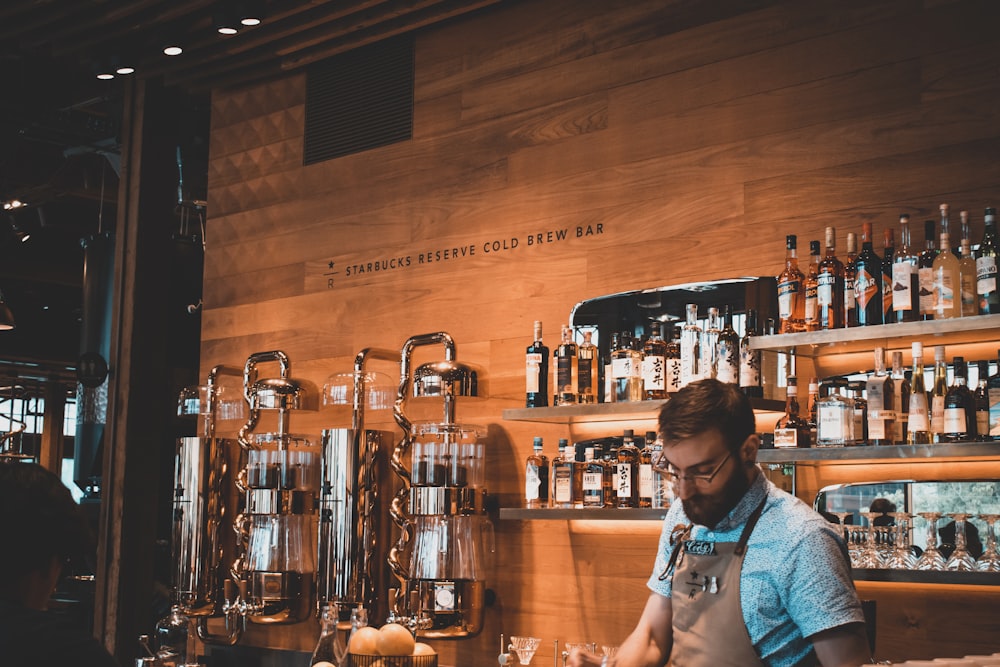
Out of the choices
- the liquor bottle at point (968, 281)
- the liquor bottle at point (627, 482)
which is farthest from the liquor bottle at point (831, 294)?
the liquor bottle at point (627, 482)

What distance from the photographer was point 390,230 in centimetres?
495

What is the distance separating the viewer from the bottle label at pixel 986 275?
3.11 metres

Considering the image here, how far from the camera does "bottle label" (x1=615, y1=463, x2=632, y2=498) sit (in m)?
3.86

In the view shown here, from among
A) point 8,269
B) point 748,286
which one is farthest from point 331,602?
point 8,269

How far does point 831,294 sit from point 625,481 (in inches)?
36.8

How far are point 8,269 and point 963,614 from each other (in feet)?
34.4

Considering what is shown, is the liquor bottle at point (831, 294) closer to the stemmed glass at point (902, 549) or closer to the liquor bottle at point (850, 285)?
the liquor bottle at point (850, 285)

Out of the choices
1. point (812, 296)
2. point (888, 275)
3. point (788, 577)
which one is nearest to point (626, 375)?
point (812, 296)

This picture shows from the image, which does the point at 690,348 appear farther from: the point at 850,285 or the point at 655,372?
the point at 850,285

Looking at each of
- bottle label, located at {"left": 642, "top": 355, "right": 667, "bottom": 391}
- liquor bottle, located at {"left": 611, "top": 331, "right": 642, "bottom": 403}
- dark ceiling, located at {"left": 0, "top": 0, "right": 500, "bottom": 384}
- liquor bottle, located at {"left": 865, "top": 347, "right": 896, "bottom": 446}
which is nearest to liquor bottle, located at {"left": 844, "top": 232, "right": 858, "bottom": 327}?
liquor bottle, located at {"left": 865, "top": 347, "right": 896, "bottom": 446}

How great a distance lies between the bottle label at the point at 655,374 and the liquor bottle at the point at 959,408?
0.90 m

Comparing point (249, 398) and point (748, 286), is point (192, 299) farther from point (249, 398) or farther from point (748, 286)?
point (748, 286)

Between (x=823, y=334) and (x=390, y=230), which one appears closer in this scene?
(x=823, y=334)

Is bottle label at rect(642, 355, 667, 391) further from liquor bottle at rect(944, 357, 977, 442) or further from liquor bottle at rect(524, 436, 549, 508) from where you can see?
liquor bottle at rect(944, 357, 977, 442)
